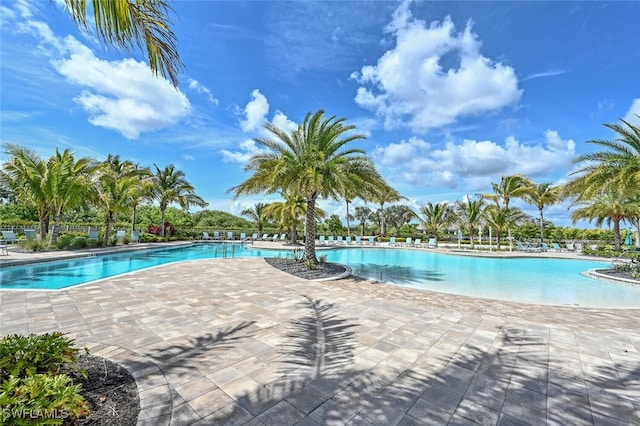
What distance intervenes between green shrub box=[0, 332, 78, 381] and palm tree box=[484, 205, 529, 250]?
92.0ft

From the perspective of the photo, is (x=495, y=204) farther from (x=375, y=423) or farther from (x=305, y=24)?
(x=375, y=423)

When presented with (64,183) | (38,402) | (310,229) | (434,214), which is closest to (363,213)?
(434,214)

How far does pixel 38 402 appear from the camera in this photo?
174 centimetres

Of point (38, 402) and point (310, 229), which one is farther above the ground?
point (310, 229)

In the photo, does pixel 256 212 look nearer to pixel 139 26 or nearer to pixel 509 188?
pixel 509 188

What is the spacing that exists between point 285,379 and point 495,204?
2800cm

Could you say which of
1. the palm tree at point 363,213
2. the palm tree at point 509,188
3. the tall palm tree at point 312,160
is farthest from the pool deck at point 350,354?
the palm tree at point 363,213

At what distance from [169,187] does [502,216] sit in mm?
29925

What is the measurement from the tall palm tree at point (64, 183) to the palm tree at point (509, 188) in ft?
99.6

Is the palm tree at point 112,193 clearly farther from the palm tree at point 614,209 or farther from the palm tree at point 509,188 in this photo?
the palm tree at point 614,209

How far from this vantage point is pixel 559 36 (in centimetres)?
1090

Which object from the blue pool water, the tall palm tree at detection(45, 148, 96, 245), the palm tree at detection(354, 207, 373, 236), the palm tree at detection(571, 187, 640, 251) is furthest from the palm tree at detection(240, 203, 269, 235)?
the palm tree at detection(571, 187, 640, 251)

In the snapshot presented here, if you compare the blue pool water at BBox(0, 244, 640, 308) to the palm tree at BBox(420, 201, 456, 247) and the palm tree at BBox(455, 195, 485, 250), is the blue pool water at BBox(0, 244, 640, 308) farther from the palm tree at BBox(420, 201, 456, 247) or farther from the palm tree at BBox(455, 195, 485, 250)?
the palm tree at BBox(420, 201, 456, 247)

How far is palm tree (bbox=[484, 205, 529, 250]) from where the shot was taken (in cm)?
2439
